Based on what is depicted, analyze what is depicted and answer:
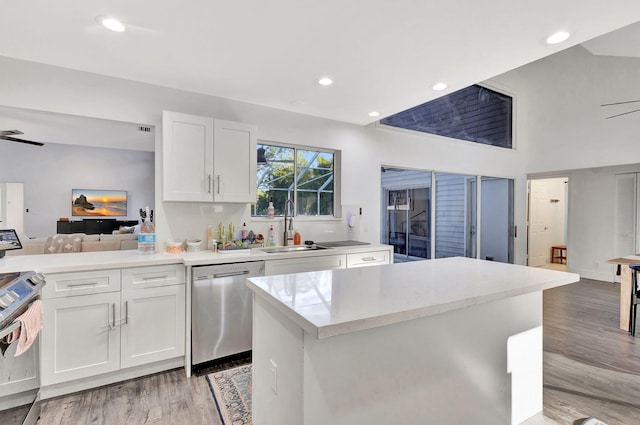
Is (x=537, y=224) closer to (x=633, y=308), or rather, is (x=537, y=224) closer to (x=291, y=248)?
(x=633, y=308)

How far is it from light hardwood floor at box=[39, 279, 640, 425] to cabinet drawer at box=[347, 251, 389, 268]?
4.94 ft

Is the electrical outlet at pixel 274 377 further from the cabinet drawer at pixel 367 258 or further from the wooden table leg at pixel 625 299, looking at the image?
the wooden table leg at pixel 625 299

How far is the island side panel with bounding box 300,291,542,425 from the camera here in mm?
1217

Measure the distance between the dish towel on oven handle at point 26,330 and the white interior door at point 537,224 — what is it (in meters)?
8.51

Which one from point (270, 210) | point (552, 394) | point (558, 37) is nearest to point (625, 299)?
point (552, 394)

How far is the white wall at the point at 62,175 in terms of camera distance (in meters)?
6.68

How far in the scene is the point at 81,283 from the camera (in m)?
2.28

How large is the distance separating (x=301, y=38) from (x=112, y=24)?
1218mm

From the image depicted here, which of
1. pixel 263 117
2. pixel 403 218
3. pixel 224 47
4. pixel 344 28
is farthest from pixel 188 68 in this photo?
pixel 403 218

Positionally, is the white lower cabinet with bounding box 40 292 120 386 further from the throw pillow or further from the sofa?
the throw pillow

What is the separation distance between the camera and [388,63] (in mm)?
2582

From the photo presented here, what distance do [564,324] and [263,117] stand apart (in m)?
4.26

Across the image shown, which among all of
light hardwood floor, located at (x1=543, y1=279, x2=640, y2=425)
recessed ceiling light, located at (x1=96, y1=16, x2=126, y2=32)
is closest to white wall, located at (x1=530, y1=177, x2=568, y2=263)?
light hardwood floor, located at (x1=543, y1=279, x2=640, y2=425)

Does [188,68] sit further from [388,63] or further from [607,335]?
[607,335]
